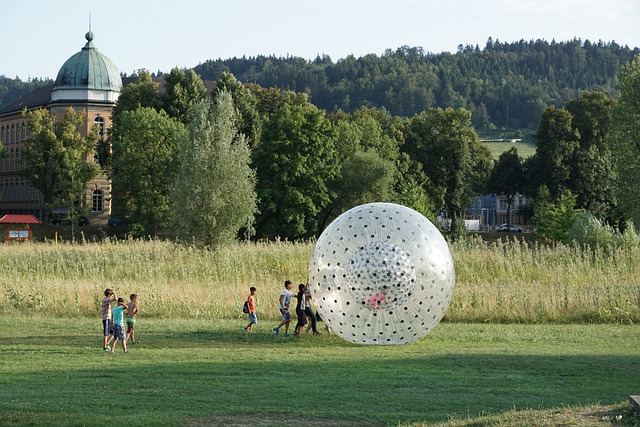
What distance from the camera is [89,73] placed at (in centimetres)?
11375

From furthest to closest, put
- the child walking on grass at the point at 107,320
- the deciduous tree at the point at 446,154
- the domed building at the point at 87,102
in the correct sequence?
the domed building at the point at 87,102, the deciduous tree at the point at 446,154, the child walking on grass at the point at 107,320

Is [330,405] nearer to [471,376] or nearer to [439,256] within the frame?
[471,376]

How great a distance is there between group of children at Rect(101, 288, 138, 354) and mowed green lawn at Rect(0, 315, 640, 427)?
39 centimetres

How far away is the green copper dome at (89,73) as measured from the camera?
113438 mm

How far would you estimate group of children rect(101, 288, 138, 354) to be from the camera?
72.8ft

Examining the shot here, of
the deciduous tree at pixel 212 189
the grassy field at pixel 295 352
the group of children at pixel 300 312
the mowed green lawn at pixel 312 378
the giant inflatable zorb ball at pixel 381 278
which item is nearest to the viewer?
the mowed green lawn at pixel 312 378

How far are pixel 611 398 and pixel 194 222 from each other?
34.1m

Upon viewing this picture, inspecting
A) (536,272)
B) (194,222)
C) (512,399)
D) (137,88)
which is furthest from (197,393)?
(137,88)

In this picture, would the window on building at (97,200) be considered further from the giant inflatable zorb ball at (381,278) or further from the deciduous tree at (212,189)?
the giant inflatable zorb ball at (381,278)

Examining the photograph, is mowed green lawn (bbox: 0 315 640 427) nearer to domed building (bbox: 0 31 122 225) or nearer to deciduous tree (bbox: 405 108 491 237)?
deciduous tree (bbox: 405 108 491 237)

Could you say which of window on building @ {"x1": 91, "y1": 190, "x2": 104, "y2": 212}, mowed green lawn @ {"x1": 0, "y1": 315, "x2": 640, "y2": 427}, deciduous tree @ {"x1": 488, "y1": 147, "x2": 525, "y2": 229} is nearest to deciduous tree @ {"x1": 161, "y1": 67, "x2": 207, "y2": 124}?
window on building @ {"x1": 91, "y1": 190, "x2": 104, "y2": 212}

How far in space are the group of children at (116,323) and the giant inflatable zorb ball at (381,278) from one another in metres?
3.98

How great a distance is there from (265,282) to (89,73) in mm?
83399

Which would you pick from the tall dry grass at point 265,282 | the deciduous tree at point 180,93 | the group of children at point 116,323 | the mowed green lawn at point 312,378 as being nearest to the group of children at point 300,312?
the mowed green lawn at point 312,378
